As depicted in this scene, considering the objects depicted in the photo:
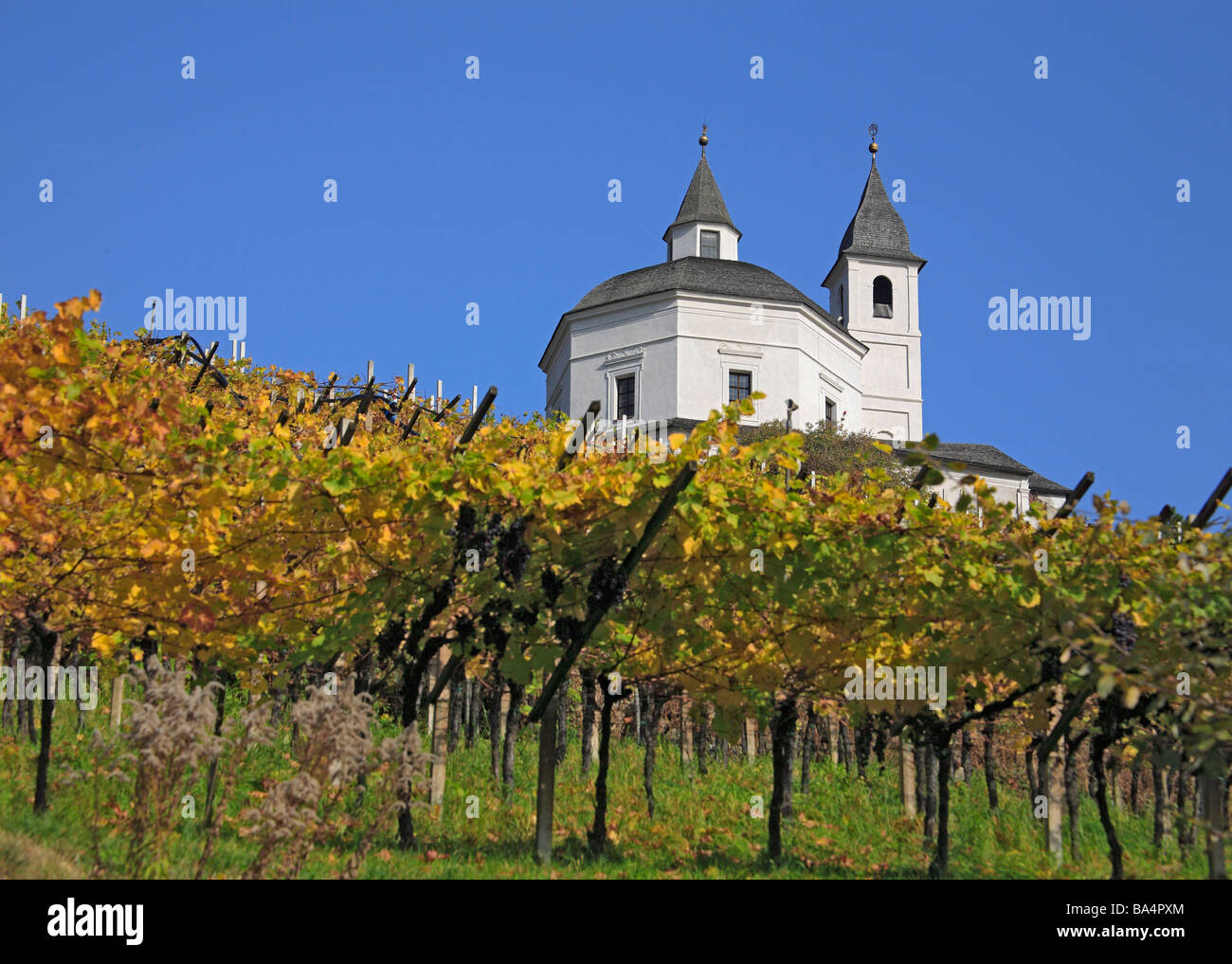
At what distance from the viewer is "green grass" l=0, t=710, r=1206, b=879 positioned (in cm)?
788

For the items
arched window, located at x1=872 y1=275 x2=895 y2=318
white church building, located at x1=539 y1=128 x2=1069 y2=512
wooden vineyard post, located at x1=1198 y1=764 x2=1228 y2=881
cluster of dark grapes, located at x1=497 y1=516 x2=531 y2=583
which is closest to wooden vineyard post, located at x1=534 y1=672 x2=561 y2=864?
cluster of dark grapes, located at x1=497 y1=516 x2=531 y2=583

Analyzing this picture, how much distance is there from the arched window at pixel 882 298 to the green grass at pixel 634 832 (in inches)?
2129

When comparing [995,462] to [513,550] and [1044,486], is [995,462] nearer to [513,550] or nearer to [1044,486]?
[1044,486]

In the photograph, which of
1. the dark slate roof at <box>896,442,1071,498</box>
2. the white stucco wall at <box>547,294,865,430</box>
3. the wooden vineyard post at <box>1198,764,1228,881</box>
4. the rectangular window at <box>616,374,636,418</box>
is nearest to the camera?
the wooden vineyard post at <box>1198,764,1228,881</box>

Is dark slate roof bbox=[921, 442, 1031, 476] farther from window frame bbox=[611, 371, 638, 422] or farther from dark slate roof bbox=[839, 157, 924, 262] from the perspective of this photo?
window frame bbox=[611, 371, 638, 422]

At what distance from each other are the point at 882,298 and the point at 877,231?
4.53 meters

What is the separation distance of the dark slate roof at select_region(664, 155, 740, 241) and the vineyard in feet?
187

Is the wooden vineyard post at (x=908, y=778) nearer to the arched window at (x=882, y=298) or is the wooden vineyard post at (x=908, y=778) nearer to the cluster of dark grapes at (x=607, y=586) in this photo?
the cluster of dark grapes at (x=607, y=586)

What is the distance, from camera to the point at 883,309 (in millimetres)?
67812

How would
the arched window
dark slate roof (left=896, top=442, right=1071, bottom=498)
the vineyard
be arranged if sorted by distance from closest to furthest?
the vineyard < dark slate roof (left=896, top=442, right=1071, bottom=498) < the arched window

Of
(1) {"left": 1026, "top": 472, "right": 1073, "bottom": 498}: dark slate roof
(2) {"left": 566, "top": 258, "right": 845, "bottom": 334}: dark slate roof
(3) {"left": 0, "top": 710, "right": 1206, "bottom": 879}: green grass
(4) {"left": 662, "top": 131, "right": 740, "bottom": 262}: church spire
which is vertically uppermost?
(4) {"left": 662, "top": 131, "right": 740, "bottom": 262}: church spire
